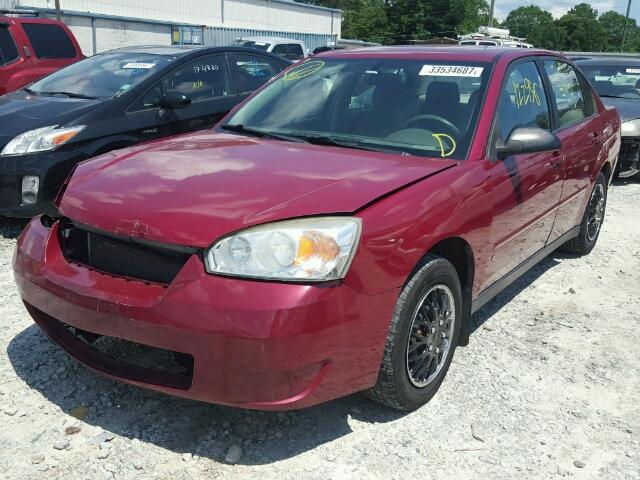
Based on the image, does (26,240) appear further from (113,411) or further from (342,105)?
(342,105)

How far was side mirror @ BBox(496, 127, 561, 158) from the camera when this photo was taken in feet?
10.9

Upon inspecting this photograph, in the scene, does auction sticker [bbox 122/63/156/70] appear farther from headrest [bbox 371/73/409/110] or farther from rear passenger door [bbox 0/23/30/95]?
rear passenger door [bbox 0/23/30/95]

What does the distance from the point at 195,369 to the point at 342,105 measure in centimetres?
189

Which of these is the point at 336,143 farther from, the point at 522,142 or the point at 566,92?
the point at 566,92

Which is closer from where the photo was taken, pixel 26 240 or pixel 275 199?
pixel 275 199

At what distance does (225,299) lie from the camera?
232 centimetres

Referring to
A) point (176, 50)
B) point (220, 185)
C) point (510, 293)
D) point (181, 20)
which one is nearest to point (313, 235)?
point (220, 185)

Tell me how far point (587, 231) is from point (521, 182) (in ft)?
7.04

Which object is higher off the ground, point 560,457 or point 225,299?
point 225,299

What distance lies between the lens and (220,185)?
9.04 ft

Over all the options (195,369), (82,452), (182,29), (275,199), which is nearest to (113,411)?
(82,452)

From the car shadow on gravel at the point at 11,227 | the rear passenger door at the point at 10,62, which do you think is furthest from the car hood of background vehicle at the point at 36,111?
A: the rear passenger door at the point at 10,62

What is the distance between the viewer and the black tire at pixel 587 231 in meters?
5.25

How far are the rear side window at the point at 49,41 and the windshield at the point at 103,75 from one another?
2988mm
